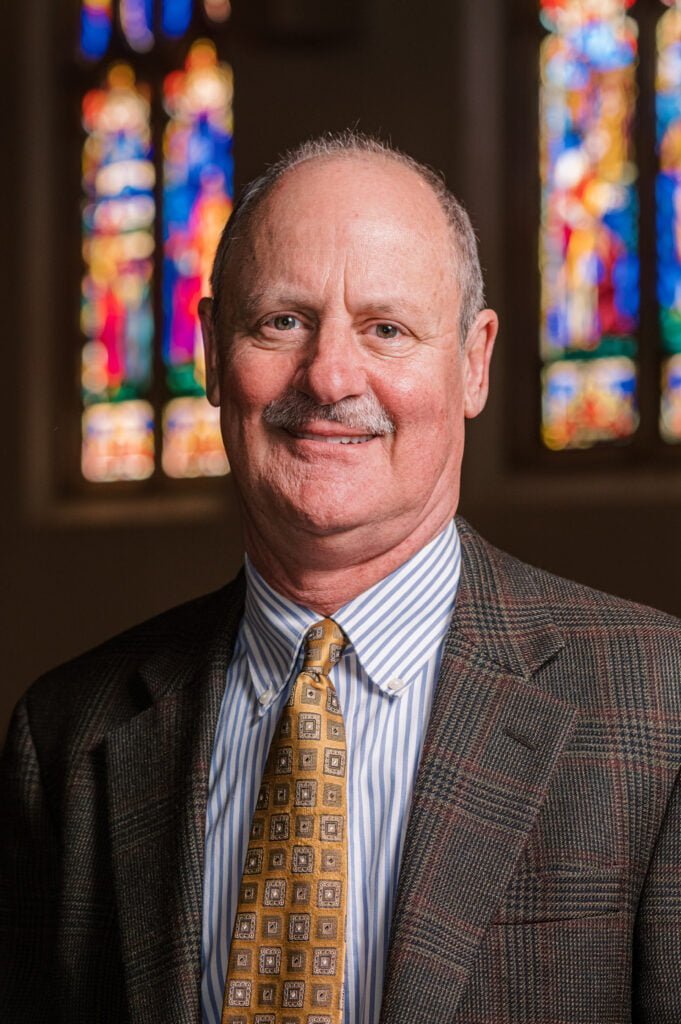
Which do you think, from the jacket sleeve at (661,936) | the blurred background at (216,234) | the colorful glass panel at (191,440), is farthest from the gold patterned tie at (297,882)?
the colorful glass panel at (191,440)

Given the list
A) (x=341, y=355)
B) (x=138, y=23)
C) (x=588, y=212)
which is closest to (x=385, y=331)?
(x=341, y=355)

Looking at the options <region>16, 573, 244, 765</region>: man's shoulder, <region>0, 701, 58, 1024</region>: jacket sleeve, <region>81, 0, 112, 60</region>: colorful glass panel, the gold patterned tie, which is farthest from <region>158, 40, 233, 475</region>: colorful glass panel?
the gold patterned tie

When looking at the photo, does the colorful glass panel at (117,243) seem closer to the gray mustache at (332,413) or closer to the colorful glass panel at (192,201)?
the colorful glass panel at (192,201)

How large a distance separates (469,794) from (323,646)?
0.26 metres

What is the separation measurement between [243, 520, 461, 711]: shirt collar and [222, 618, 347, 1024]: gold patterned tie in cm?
7

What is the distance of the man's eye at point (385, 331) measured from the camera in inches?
76.3

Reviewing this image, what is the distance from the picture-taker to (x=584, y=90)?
274 inches

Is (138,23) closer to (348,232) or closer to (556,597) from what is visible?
(348,232)

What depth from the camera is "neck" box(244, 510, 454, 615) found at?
1.96m

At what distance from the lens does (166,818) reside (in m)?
1.95

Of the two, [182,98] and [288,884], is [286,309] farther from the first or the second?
[182,98]

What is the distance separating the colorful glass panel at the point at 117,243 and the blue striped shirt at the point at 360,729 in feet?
21.1

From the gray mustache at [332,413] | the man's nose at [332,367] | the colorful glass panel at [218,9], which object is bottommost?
the gray mustache at [332,413]

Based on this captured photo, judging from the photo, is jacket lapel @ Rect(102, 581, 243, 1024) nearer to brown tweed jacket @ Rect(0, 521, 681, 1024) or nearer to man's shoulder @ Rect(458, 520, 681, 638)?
brown tweed jacket @ Rect(0, 521, 681, 1024)
